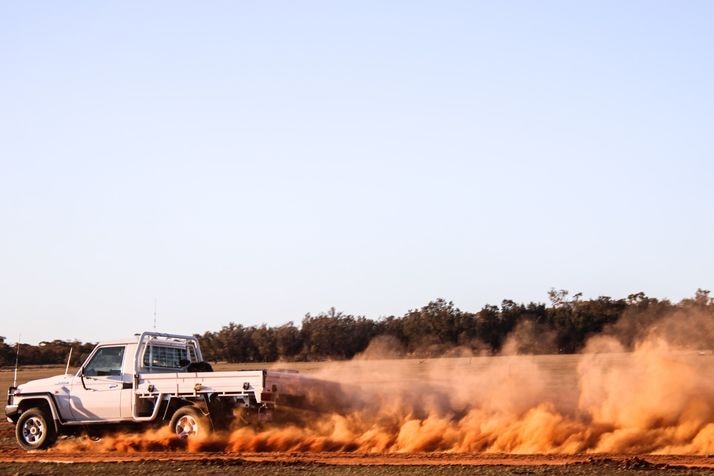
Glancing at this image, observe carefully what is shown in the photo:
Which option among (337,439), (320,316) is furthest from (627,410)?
(320,316)

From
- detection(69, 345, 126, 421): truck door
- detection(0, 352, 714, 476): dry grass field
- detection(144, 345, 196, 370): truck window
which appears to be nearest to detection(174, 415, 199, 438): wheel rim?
detection(0, 352, 714, 476): dry grass field

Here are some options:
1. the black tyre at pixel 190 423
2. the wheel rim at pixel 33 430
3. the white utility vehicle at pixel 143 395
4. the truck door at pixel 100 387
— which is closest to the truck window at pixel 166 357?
the white utility vehicle at pixel 143 395

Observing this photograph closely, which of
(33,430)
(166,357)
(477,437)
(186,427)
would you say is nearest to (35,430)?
(33,430)

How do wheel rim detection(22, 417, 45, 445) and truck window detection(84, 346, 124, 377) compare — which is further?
wheel rim detection(22, 417, 45, 445)

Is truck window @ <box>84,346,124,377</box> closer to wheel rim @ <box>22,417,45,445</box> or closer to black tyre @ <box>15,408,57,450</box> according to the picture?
black tyre @ <box>15,408,57,450</box>

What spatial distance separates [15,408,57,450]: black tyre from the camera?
21844mm

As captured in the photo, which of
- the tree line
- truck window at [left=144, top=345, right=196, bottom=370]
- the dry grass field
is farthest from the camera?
the tree line

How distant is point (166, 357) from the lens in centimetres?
2258

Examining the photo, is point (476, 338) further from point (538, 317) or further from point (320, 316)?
point (320, 316)

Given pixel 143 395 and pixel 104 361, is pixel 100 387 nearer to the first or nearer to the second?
pixel 104 361

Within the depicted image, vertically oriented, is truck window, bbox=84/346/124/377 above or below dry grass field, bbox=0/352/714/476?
above

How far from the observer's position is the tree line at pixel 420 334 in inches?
1409

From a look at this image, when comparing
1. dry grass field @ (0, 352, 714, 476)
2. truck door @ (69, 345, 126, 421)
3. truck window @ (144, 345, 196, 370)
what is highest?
truck window @ (144, 345, 196, 370)

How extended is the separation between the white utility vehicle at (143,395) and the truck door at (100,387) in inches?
0.9
